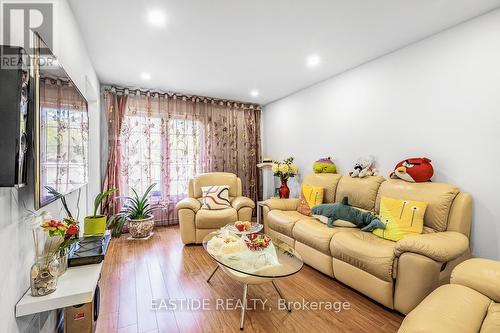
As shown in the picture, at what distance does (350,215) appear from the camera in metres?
2.56

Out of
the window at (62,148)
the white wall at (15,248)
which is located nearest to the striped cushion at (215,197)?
the window at (62,148)

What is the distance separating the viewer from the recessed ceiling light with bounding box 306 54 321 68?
112 inches

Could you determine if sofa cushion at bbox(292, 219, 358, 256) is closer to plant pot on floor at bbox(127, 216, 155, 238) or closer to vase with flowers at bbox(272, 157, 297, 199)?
vase with flowers at bbox(272, 157, 297, 199)

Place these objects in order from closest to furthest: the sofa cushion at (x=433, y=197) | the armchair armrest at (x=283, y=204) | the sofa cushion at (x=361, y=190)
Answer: the sofa cushion at (x=433, y=197) < the sofa cushion at (x=361, y=190) < the armchair armrest at (x=283, y=204)

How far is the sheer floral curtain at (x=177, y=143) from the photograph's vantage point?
13.2ft

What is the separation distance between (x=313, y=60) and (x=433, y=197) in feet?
6.76

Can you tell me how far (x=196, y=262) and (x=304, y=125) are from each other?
111 inches

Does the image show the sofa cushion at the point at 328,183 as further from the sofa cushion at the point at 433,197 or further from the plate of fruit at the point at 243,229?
the plate of fruit at the point at 243,229

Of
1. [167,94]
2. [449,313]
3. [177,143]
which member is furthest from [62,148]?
[167,94]

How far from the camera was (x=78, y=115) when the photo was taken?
6.20ft

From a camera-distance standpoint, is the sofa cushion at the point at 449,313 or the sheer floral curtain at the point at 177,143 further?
the sheer floral curtain at the point at 177,143

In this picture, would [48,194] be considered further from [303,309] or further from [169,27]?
[303,309]

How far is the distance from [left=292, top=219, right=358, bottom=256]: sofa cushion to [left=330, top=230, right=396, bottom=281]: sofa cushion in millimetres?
82

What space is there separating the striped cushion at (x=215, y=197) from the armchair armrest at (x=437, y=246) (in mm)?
2451
